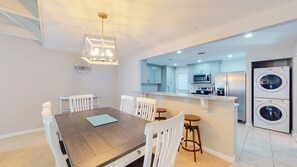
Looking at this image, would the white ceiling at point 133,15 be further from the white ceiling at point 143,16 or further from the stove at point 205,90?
the stove at point 205,90

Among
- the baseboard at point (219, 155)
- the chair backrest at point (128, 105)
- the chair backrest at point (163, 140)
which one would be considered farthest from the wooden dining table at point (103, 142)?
the baseboard at point (219, 155)

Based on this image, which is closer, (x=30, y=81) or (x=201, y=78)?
(x=30, y=81)

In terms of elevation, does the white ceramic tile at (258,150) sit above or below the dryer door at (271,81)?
below

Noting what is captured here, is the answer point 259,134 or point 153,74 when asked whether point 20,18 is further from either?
point 259,134

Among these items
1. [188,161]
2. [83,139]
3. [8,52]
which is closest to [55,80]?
[8,52]

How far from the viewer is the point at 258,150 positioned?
91.7 inches

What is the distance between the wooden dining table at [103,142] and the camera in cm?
91

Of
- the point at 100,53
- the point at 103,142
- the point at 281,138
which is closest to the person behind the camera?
the point at 103,142

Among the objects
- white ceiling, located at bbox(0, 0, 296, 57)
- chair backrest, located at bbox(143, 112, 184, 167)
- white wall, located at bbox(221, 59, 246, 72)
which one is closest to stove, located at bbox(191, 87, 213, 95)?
white wall, located at bbox(221, 59, 246, 72)

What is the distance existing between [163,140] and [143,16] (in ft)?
5.53

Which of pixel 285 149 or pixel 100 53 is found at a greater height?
pixel 100 53

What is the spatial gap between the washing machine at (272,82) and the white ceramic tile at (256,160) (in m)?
2.01

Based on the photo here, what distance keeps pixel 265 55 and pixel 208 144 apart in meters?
3.07

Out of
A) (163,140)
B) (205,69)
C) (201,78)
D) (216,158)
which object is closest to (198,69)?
(205,69)
